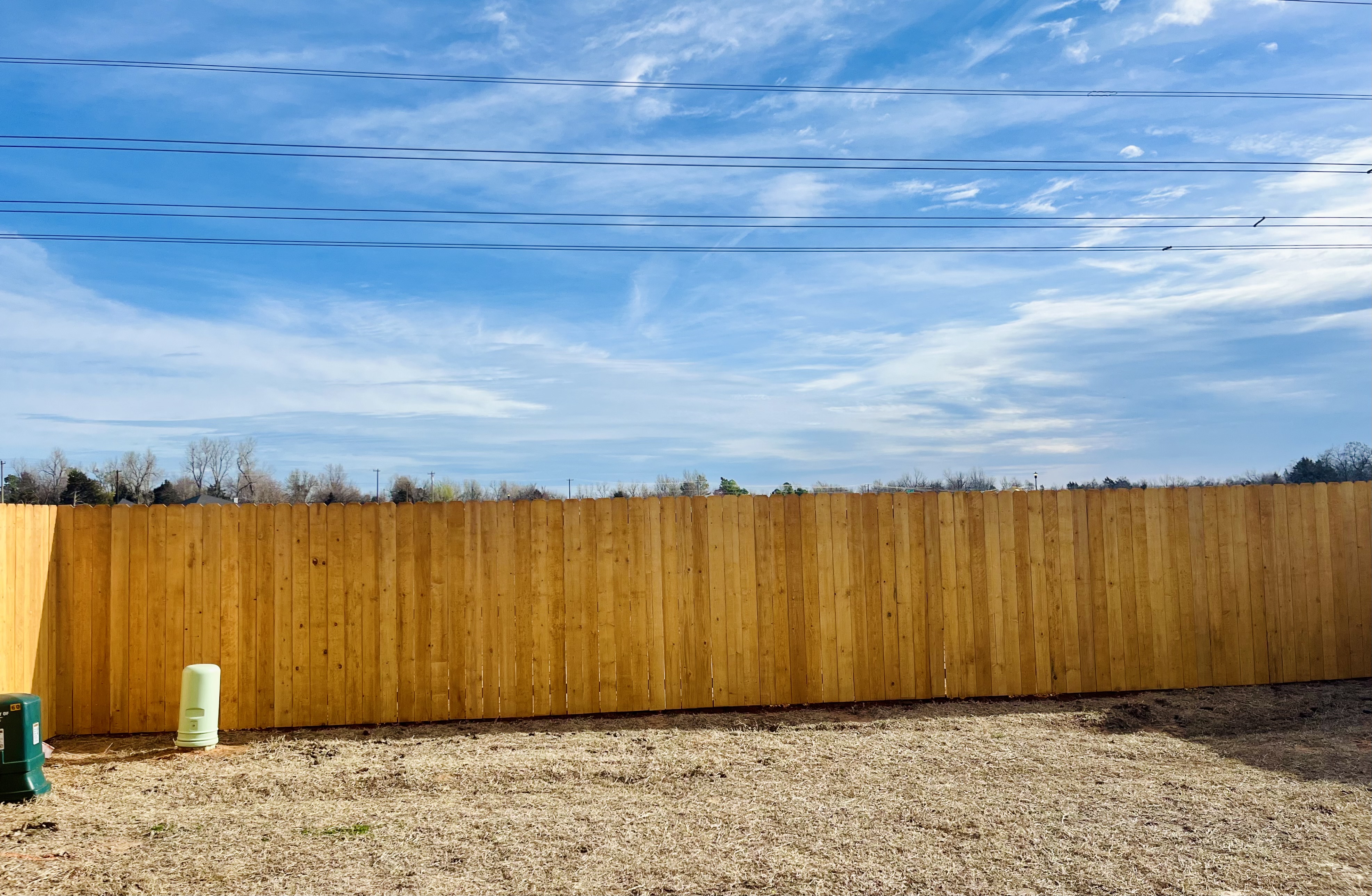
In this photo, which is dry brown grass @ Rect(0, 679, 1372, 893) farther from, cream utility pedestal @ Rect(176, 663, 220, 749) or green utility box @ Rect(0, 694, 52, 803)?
cream utility pedestal @ Rect(176, 663, 220, 749)

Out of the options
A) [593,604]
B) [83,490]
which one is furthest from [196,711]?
[83,490]

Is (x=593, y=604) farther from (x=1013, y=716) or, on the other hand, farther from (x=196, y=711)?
(x=1013, y=716)

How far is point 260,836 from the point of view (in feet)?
17.0

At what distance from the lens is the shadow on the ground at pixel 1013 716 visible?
7035 millimetres

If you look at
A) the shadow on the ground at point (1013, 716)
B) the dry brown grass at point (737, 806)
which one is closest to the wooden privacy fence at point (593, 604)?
the shadow on the ground at point (1013, 716)

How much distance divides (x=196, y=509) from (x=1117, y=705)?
800 centimetres

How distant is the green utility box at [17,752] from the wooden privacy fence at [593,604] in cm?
157

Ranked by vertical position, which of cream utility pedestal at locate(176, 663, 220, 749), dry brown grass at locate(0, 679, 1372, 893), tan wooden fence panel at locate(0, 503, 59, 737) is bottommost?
dry brown grass at locate(0, 679, 1372, 893)

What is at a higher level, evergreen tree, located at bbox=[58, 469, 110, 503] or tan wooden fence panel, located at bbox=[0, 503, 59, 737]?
evergreen tree, located at bbox=[58, 469, 110, 503]

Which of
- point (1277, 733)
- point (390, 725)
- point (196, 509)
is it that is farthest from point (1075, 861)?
point (196, 509)

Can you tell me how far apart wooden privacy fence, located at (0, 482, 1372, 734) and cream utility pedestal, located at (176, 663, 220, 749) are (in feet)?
1.44

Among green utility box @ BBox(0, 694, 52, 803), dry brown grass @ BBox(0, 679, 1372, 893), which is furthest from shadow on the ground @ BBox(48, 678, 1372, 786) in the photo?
green utility box @ BBox(0, 694, 52, 803)

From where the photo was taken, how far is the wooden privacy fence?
775cm

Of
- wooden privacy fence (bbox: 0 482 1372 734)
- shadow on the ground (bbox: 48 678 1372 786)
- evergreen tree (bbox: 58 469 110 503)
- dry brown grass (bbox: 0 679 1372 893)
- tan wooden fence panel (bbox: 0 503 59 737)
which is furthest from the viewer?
evergreen tree (bbox: 58 469 110 503)
